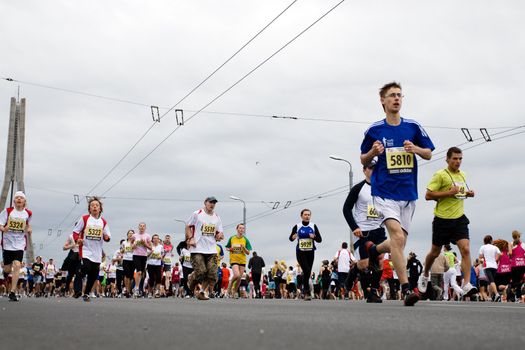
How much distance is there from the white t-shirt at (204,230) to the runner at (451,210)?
5510 mm

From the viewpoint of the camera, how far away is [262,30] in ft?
65.4

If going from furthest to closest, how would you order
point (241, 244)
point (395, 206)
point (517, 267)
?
point (241, 244) → point (517, 267) → point (395, 206)

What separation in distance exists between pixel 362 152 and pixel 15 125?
43496 millimetres

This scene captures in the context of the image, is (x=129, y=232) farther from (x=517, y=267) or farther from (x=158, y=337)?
(x=158, y=337)

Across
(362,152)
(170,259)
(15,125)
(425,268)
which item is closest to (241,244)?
(170,259)

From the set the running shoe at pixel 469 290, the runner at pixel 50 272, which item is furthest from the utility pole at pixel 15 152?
the running shoe at pixel 469 290

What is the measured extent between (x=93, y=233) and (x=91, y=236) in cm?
7

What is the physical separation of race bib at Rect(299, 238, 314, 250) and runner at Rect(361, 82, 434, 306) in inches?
309

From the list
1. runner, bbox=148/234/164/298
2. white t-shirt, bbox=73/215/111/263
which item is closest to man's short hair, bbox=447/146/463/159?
white t-shirt, bbox=73/215/111/263

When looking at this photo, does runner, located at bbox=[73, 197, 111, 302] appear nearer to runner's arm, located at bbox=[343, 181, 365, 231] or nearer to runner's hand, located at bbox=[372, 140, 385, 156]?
runner's arm, located at bbox=[343, 181, 365, 231]

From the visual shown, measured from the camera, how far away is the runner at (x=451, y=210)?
1040cm

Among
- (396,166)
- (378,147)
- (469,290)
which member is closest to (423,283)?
(469,290)

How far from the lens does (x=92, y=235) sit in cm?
1462

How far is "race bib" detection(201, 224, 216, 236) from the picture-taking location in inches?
598
